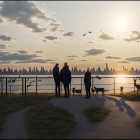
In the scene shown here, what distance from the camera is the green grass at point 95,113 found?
8.81m

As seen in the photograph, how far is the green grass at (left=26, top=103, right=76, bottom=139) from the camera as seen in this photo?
711 cm

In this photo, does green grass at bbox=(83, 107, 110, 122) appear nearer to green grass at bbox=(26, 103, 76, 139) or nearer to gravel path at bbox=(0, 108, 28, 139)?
green grass at bbox=(26, 103, 76, 139)

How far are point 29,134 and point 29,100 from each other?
533 cm

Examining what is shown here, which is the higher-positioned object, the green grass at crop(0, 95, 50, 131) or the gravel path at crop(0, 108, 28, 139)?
the green grass at crop(0, 95, 50, 131)

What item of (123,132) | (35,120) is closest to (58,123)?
(35,120)

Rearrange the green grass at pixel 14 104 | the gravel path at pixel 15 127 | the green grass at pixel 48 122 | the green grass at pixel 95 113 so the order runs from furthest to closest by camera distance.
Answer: the green grass at pixel 14 104 → the green grass at pixel 95 113 → the gravel path at pixel 15 127 → the green grass at pixel 48 122

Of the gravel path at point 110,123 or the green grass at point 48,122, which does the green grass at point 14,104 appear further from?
the gravel path at point 110,123

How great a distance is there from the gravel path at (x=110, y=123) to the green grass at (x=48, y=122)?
35cm

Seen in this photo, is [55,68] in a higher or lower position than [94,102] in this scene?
higher

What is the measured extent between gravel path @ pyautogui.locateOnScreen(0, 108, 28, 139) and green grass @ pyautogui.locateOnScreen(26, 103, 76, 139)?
10.1 inches

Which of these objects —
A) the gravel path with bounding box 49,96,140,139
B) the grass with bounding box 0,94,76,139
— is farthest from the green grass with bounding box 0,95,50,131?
the gravel path with bounding box 49,96,140,139

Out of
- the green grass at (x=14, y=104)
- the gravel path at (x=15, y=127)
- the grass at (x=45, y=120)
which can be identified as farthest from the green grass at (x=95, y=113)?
the green grass at (x=14, y=104)

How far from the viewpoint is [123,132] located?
741 centimetres

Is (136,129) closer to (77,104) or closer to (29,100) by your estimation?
(77,104)
